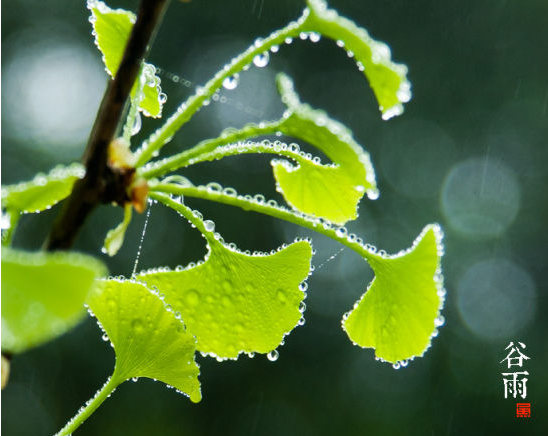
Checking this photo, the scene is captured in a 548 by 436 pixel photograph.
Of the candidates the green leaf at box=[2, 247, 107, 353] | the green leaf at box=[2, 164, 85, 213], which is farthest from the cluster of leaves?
the green leaf at box=[2, 247, 107, 353]

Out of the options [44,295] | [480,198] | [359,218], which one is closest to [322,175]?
[44,295]

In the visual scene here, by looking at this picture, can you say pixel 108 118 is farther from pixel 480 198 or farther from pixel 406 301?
pixel 480 198

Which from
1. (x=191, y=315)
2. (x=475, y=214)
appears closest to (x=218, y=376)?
(x=475, y=214)

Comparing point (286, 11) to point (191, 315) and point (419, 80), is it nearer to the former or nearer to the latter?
point (419, 80)

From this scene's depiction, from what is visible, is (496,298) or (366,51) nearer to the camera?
(366,51)

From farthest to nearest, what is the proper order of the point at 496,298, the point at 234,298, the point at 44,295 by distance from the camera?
1. the point at 496,298
2. the point at 234,298
3. the point at 44,295

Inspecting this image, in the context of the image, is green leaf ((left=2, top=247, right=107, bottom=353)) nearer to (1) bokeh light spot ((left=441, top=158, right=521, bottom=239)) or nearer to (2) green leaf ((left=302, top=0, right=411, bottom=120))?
(2) green leaf ((left=302, top=0, right=411, bottom=120))

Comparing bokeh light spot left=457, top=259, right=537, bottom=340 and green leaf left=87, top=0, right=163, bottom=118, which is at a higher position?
bokeh light spot left=457, top=259, right=537, bottom=340

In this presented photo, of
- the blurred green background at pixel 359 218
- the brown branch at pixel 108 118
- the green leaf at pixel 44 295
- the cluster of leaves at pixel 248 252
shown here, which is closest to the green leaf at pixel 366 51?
the cluster of leaves at pixel 248 252
